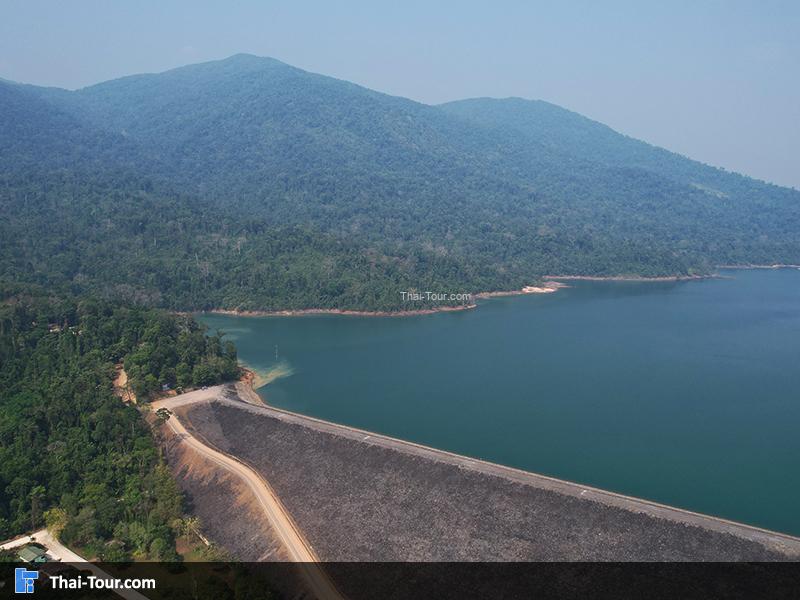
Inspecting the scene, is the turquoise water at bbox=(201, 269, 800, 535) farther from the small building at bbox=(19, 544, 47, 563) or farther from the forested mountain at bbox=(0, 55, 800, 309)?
the small building at bbox=(19, 544, 47, 563)

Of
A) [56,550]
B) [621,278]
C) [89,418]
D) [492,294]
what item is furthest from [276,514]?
[621,278]

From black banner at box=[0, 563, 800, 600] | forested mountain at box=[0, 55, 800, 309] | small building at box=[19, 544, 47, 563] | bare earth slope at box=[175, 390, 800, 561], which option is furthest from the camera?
forested mountain at box=[0, 55, 800, 309]

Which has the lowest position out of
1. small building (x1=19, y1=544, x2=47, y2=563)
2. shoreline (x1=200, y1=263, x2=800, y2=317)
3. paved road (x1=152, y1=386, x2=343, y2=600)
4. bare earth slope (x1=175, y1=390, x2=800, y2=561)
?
shoreline (x1=200, y1=263, x2=800, y2=317)

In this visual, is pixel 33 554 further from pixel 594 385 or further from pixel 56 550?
pixel 594 385

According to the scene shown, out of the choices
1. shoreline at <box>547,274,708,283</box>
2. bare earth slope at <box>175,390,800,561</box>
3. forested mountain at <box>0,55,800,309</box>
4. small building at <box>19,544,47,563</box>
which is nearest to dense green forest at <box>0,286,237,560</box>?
small building at <box>19,544,47,563</box>

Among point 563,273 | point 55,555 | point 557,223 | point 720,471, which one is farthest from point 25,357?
point 557,223

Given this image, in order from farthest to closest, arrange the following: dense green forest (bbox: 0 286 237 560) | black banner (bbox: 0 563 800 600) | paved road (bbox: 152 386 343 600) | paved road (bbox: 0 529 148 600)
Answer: dense green forest (bbox: 0 286 237 560) → paved road (bbox: 0 529 148 600) → paved road (bbox: 152 386 343 600) → black banner (bbox: 0 563 800 600)

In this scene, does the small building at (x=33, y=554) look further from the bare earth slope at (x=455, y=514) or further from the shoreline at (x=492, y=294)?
the shoreline at (x=492, y=294)

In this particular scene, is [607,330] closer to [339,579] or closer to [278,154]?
[339,579]
